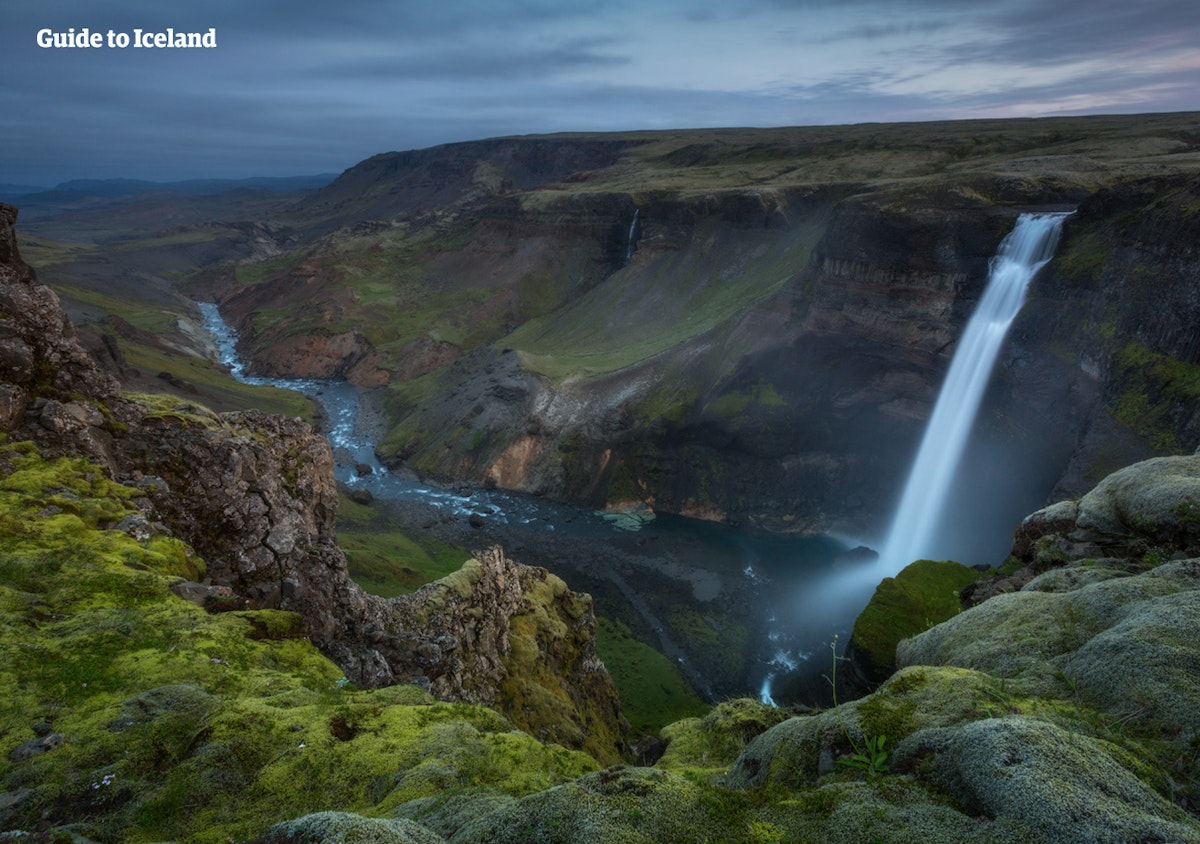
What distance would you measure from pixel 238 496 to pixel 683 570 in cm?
4741

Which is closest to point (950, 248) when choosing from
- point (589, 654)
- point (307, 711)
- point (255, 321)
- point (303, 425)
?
point (589, 654)

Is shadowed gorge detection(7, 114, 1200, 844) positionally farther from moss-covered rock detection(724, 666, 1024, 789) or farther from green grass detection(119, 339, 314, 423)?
green grass detection(119, 339, 314, 423)

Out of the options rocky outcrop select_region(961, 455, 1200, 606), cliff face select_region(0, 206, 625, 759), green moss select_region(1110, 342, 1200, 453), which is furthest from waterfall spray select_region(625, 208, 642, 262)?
rocky outcrop select_region(961, 455, 1200, 606)

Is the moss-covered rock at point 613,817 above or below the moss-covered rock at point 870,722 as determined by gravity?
above

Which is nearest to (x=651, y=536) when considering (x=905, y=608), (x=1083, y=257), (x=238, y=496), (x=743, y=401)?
(x=743, y=401)

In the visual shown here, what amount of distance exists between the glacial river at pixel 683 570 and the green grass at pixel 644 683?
1624mm

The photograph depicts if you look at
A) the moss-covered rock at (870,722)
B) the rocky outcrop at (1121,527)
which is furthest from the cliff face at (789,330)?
the moss-covered rock at (870,722)

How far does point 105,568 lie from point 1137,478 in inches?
1131

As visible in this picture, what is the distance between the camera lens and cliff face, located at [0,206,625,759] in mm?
17875

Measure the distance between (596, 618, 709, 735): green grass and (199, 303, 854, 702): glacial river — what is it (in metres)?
1.62

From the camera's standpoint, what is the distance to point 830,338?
70.2 meters

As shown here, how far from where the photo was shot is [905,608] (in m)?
35.5

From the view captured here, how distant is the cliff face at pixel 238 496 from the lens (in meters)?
17.9

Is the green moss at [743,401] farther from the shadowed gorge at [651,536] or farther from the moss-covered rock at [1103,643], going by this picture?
the moss-covered rock at [1103,643]
